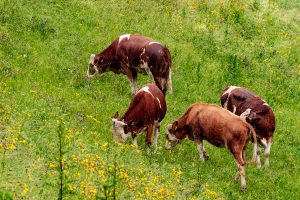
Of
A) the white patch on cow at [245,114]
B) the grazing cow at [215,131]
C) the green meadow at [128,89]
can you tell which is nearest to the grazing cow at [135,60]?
the green meadow at [128,89]

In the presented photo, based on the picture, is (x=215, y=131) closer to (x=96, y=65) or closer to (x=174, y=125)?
(x=174, y=125)

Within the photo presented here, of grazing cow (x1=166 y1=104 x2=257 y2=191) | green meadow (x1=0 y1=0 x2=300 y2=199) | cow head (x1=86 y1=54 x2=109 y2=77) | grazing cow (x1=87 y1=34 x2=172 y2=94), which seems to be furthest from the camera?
cow head (x1=86 y1=54 x2=109 y2=77)

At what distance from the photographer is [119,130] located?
14477 millimetres

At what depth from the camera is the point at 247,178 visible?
1529 cm

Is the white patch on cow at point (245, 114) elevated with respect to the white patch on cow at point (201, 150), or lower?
elevated

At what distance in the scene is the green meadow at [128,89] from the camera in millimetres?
10930

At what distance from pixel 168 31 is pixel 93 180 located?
47.6 feet

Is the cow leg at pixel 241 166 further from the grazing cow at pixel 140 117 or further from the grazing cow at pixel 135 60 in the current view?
the grazing cow at pixel 135 60

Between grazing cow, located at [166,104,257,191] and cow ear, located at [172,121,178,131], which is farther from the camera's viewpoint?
cow ear, located at [172,121,178,131]

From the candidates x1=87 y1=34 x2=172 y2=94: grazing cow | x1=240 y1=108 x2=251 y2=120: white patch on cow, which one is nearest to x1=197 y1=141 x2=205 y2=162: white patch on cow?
x1=240 y1=108 x2=251 y2=120: white patch on cow

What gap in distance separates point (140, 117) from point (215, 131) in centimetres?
226

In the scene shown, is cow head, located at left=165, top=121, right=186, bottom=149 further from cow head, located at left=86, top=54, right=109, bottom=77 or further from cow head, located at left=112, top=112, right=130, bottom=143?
cow head, located at left=86, top=54, right=109, bottom=77

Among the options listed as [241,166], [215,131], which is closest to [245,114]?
[215,131]

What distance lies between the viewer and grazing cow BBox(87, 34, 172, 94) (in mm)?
18125
